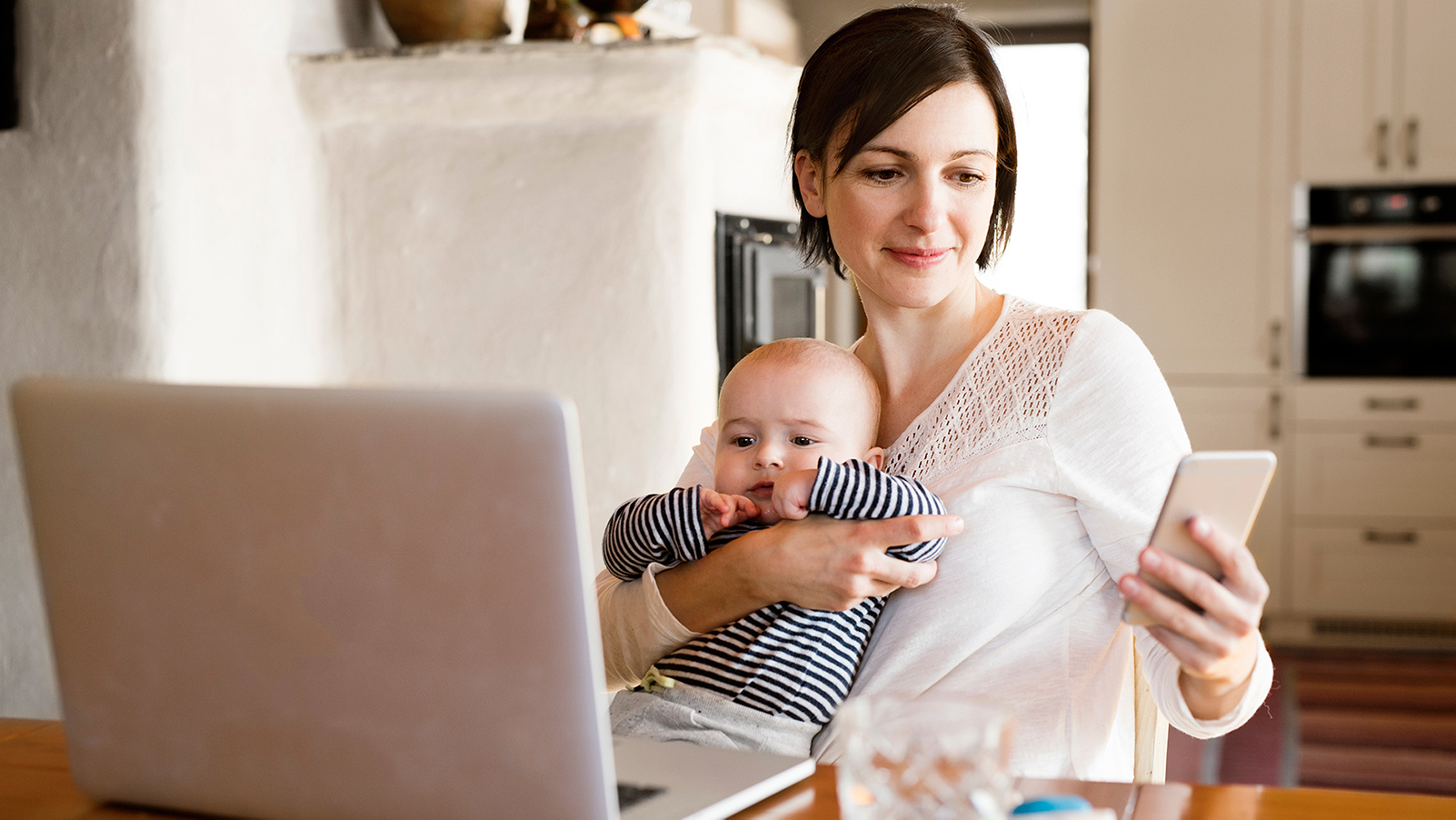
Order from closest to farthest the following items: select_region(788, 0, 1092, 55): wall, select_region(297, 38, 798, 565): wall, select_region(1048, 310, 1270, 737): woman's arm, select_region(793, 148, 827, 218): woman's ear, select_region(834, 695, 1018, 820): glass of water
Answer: select_region(834, 695, 1018, 820): glass of water, select_region(1048, 310, 1270, 737): woman's arm, select_region(793, 148, 827, 218): woman's ear, select_region(297, 38, 798, 565): wall, select_region(788, 0, 1092, 55): wall

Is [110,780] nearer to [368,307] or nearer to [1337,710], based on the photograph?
[368,307]

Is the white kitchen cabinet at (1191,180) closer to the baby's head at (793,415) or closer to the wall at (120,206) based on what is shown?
the wall at (120,206)

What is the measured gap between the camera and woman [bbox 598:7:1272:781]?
1.13 metres

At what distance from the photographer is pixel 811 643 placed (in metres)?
1.13

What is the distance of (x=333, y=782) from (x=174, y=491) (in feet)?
0.63

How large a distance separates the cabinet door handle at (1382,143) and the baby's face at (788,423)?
3.27 m

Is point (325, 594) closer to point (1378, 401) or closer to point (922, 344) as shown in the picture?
point (922, 344)

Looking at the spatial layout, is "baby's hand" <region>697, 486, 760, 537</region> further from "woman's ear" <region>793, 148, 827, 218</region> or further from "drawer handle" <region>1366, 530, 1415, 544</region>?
"drawer handle" <region>1366, 530, 1415, 544</region>

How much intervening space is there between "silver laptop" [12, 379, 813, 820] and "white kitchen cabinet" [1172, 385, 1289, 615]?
11.9 feet

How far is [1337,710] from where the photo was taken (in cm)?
332

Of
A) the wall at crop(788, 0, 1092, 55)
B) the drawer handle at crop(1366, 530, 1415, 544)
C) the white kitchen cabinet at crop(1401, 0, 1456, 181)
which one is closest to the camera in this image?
the white kitchen cabinet at crop(1401, 0, 1456, 181)

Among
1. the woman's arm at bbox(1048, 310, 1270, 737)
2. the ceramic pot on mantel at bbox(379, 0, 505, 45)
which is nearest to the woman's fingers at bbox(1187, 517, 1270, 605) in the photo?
the woman's arm at bbox(1048, 310, 1270, 737)

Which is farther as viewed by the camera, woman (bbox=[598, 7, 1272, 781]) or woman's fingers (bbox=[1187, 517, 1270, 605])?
woman (bbox=[598, 7, 1272, 781])

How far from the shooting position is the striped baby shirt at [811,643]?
3.63 feet
